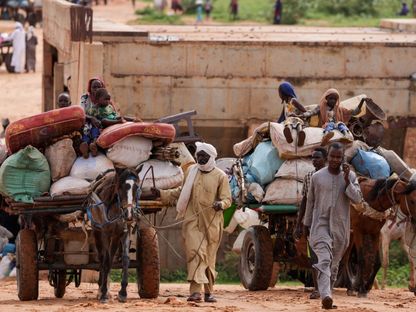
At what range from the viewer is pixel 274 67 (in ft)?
80.8

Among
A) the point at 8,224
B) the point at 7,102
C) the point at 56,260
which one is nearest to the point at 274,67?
the point at 8,224

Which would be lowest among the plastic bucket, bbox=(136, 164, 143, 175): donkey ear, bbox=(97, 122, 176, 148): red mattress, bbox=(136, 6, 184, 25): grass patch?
Result: the plastic bucket

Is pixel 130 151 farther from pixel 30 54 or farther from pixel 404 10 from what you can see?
pixel 404 10

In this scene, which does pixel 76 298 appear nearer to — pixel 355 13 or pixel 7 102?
pixel 7 102

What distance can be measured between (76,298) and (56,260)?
0.43 meters

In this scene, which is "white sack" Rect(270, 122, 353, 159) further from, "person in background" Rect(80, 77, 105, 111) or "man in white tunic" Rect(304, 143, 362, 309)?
"man in white tunic" Rect(304, 143, 362, 309)

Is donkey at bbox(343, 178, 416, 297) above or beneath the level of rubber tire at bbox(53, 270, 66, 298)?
above

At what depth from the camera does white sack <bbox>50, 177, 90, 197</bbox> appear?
15469mm

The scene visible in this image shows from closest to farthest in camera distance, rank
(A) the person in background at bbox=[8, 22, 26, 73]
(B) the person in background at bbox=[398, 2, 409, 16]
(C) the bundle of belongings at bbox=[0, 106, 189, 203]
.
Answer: (C) the bundle of belongings at bbox=[0, 106, 189, 203] → (A) the person in background at bbox=[8, 22, 26, 73] → (B) the person in background at bbox=[398, 2, 409, 16]

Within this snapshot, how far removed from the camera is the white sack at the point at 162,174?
1551cm

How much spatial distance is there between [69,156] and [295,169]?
8.39 ft

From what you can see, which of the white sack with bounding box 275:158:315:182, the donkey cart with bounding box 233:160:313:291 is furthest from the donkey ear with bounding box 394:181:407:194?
the donkey cart with bounding box 233:160:313:291

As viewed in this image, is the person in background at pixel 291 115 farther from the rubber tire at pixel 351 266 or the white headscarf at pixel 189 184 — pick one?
the white headscarf at pixel 189 184

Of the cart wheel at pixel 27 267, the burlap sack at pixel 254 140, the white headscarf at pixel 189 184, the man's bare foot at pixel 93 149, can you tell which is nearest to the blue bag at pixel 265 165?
the burlap sack at pixel 254 140
